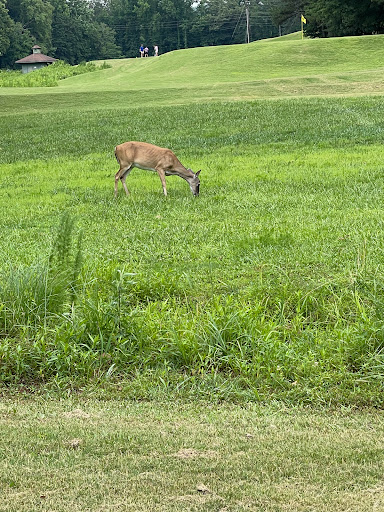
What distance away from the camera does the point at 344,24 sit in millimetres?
60188

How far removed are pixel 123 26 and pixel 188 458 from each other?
12394 centimetres

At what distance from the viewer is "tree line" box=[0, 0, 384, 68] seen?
100125 mm

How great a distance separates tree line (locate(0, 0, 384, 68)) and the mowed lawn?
83608 millimetres

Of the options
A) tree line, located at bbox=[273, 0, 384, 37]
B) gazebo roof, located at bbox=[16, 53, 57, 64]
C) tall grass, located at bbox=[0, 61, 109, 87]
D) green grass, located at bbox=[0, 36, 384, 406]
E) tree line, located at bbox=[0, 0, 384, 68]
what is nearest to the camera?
green grass, located at bbox=[0, 36, 384, 406]

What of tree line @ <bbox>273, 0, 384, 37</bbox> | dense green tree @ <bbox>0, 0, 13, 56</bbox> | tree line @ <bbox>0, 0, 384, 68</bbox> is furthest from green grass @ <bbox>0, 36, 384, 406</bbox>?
tree line @ <bbox>0, 0, 384, 68</bbox>

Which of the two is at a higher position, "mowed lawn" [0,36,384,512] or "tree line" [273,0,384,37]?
"tree line" [273,0,384,37]

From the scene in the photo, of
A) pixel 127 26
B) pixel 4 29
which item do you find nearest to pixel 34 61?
pixel 4 29

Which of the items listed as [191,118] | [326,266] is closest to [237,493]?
[326,266]

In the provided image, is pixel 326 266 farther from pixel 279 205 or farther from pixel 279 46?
pixel 279 46

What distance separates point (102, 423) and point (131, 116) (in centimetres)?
2204

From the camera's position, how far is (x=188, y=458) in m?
4.33

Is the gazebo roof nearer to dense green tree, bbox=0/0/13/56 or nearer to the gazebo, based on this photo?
the gazebo

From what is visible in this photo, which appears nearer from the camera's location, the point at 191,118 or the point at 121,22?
the point at 191,118

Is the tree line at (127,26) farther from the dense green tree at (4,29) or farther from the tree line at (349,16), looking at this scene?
the tree line at (349,16)
